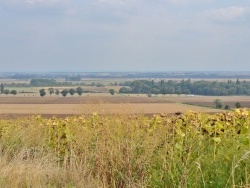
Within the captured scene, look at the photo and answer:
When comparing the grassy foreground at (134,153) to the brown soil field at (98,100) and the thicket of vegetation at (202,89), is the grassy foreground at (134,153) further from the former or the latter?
the thicket of vegetation at (202,89)

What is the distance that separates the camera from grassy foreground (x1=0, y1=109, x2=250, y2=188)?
5.60 metres

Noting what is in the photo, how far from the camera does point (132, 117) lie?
752 cm

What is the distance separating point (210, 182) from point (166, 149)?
1.18 m

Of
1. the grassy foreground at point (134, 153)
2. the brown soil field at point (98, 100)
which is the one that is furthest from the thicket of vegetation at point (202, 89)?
the grassy foreground at point (134, 153)

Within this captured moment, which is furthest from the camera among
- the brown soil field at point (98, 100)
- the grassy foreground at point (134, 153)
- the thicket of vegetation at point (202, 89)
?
the thicket of vegetation at point (202, 89)

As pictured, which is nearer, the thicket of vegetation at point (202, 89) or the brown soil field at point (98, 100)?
the brown soil field at point (98, 100)

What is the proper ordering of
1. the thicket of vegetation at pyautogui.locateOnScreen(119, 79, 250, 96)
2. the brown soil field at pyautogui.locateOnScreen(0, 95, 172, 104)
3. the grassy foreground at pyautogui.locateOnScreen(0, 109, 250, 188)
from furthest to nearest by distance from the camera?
the thicket of vegetation at pyautogui.locateOnScreen(119, 79, 250, 96), the brown soil field at pyautogui.locateOnScreen(0, 95, 172, 104), the grassy foreground at pyautogui.locateOnScreen(0, 109, 250, 188)

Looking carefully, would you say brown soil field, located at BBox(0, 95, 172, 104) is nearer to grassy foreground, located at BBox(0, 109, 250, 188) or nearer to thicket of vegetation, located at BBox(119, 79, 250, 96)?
grassy foreground, located at BBox(0, 109, 250, 188)

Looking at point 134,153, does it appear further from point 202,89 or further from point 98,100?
point 202,89

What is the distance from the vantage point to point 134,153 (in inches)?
254

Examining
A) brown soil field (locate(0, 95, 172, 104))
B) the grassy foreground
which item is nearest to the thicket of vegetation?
brown soil field (locate(0, 95, 172, 104))

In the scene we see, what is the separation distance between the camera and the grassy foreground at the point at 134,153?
5598 millimetres

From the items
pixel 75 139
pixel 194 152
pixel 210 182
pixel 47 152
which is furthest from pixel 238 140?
pixel 47 152

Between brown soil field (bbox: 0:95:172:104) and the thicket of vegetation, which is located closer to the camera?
brown soil field (bbox: 0:95:172:104)
